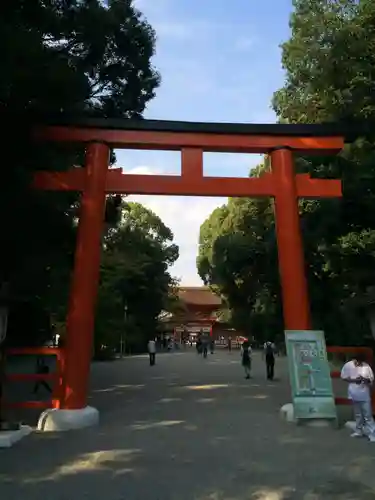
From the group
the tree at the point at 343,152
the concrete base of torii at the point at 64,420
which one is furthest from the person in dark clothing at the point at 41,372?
the tree at the point at 343,152

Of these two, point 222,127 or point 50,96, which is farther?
point 222,127

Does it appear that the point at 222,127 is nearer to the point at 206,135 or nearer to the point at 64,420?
the point at 206,135

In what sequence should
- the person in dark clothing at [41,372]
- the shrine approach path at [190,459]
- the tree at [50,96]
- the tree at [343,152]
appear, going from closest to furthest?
the shrine approach path at [190,459], the tree at [50,96], the person in dark clothing at [41,372], the tree at [343,152]

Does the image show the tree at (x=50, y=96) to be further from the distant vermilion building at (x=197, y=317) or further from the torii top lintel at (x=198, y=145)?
the distant vermilion building at (x=197, y=317)

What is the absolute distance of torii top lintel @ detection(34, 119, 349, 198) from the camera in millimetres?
11188

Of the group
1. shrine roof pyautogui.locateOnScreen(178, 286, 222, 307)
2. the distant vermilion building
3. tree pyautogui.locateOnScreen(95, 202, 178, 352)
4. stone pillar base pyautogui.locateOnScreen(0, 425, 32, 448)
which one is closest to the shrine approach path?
stone pillar base pyautogui.locateOnScreen(0, 425, 32, 448)

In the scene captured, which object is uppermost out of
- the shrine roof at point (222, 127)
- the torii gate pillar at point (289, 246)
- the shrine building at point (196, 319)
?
the shrine building at point (196, 319)

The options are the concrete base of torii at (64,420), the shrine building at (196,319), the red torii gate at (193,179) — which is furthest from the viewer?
the shrine building at (196,319)

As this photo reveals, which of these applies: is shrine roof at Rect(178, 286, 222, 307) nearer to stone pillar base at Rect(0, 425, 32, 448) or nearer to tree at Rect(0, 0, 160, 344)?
tree at Rect(0, 0, 160, 344)

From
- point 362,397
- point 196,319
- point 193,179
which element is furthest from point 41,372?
point 196,319

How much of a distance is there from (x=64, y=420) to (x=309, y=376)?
4.26 meters

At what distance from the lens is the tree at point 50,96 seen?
8703 mm

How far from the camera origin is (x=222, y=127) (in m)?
11.4

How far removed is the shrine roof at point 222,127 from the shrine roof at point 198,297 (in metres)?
52.8
